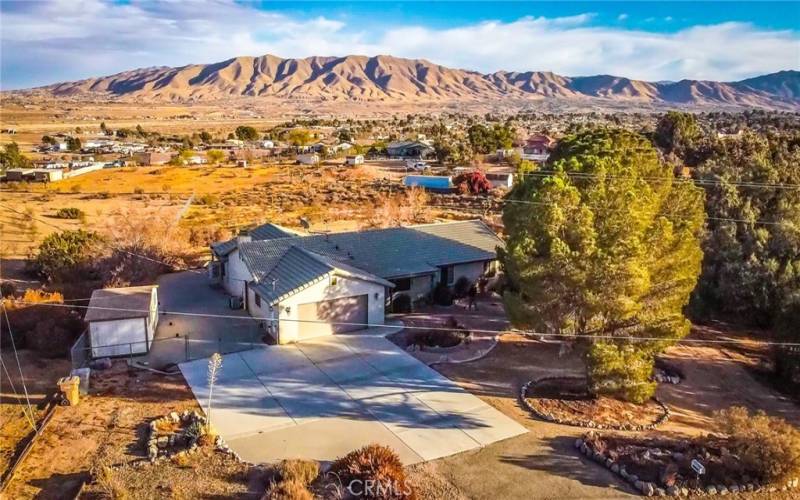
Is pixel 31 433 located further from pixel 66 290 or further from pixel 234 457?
pixel 66 290

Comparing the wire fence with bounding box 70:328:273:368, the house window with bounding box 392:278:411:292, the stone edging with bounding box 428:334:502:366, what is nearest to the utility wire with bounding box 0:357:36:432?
the wire fence with bounding box 70:328:273:368

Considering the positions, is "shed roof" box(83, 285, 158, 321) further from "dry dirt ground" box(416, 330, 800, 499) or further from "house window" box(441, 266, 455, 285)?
"house window" box(441, 266, 455, 285)

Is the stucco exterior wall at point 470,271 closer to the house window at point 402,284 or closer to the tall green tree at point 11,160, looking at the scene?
the house window at point 402,284

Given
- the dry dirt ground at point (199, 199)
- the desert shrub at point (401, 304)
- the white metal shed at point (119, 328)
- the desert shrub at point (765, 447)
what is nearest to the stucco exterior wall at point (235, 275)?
the white metal shed at point (119, 328)

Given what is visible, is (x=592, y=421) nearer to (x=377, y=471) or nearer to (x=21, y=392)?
(x=377, y=471)

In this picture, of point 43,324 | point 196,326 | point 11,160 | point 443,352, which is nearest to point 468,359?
point 443,352

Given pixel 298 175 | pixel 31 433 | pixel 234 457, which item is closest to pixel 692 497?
pixel 234 457
